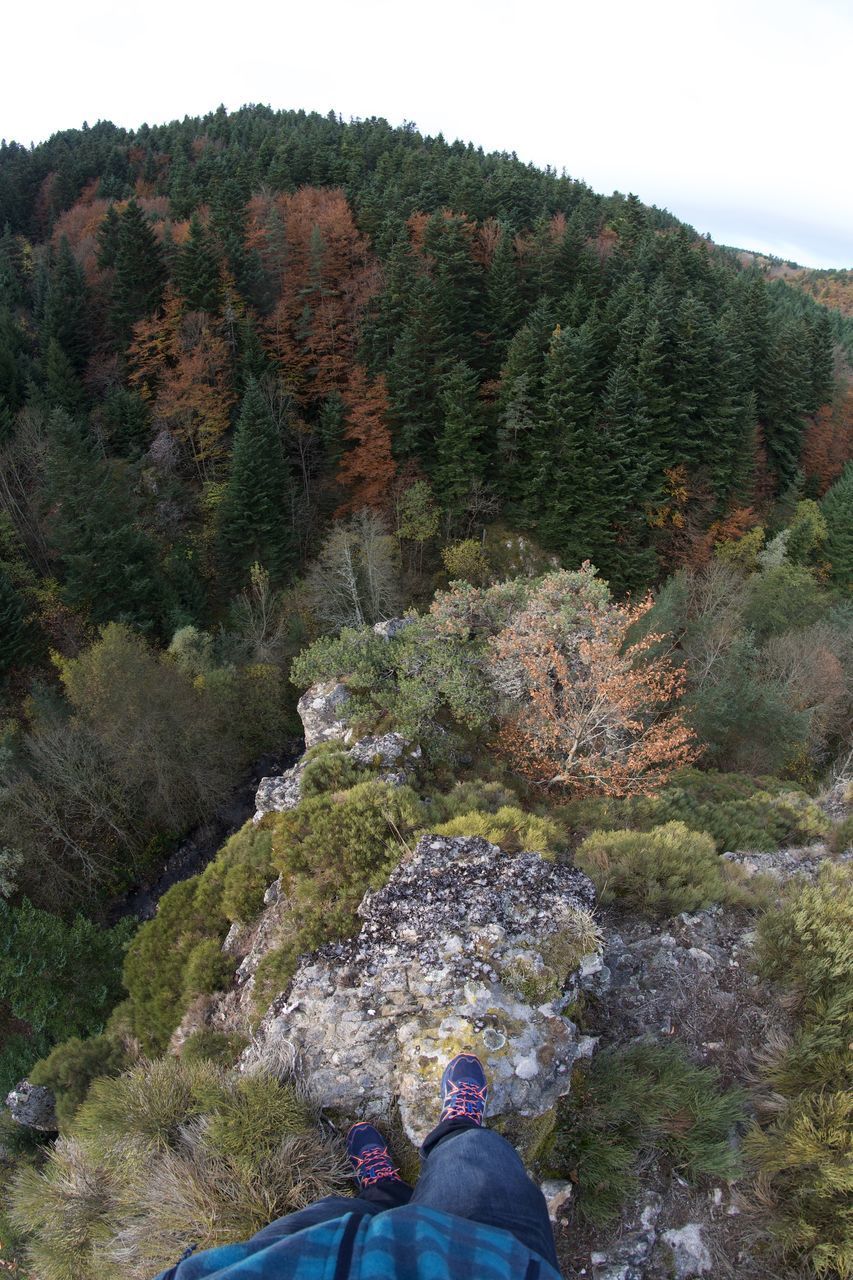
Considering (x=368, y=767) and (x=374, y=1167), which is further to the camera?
(x=368, y=767)

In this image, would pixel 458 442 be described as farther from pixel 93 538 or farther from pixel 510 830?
pixel 510 830

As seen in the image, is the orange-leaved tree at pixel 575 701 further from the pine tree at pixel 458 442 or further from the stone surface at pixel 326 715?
the pine tree at pixel 458 442

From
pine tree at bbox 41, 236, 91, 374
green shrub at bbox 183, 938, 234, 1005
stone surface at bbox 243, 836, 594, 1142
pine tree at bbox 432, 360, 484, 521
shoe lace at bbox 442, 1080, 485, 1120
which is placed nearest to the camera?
shoe lace at bbox 442, 1080, 485, 1120

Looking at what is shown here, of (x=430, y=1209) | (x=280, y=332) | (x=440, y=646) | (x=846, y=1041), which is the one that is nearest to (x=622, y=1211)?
(x=846, y=1041)

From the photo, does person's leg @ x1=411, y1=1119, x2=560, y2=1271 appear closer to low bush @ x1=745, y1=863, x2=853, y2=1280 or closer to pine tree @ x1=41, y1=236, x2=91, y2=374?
low bush @ x1=745, y1=863, x2=853, y2=1280

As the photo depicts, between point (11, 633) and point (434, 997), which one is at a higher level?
point (434, 997)

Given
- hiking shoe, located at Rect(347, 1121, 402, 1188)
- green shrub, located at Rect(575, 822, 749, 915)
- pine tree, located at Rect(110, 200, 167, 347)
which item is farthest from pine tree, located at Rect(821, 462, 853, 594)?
pine tree, located at Rect(110, 200, 167, 347)

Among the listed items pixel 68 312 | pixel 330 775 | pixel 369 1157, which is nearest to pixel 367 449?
pixel 68 312

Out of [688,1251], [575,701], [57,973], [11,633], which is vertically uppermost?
[688,1251]
